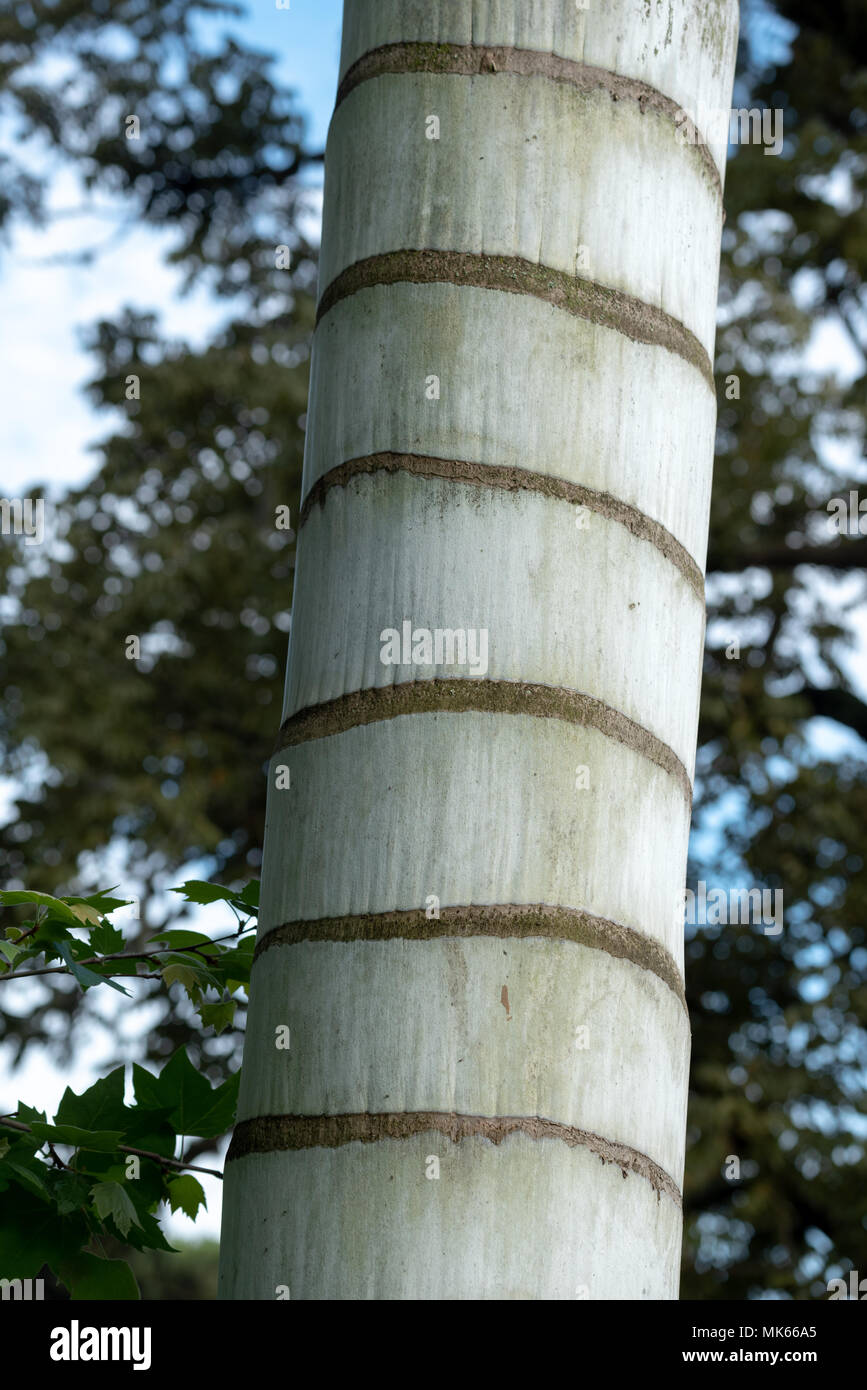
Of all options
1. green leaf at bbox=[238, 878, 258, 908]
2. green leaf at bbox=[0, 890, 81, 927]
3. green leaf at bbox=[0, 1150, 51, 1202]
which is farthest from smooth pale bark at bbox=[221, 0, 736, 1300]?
green leaf at bbox=[238, 878, 258, 908]

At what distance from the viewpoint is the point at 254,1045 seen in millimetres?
1185

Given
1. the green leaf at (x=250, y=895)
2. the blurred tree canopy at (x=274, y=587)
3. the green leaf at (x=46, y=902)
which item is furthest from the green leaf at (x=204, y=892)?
the blurred tree canopy at (x=274, y=587)

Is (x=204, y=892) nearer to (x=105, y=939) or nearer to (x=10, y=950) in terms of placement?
(x=105, y=939)

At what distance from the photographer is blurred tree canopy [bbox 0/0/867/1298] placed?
9.26 m

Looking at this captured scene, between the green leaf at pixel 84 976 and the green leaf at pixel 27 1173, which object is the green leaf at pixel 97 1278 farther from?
the green leaf at pixel 84 976

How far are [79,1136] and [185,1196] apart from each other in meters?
0.25

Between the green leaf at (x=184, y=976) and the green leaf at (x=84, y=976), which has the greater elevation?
the green leaf at (x=184, y=976)

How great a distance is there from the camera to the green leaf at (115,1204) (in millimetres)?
1553

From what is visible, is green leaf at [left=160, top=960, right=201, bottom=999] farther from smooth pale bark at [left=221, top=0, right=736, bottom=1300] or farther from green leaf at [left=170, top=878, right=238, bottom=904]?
smooth pale bark at [left=221, top=0, right=736, bottom=1300]

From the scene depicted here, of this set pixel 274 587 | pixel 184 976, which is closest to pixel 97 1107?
pixel 184 976

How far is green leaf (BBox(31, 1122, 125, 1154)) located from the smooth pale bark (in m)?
0.48

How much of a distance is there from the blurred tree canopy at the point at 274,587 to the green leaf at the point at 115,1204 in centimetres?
756

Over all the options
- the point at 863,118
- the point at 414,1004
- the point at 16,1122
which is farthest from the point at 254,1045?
the point at 863,118

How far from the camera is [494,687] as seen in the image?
3.76 ft
